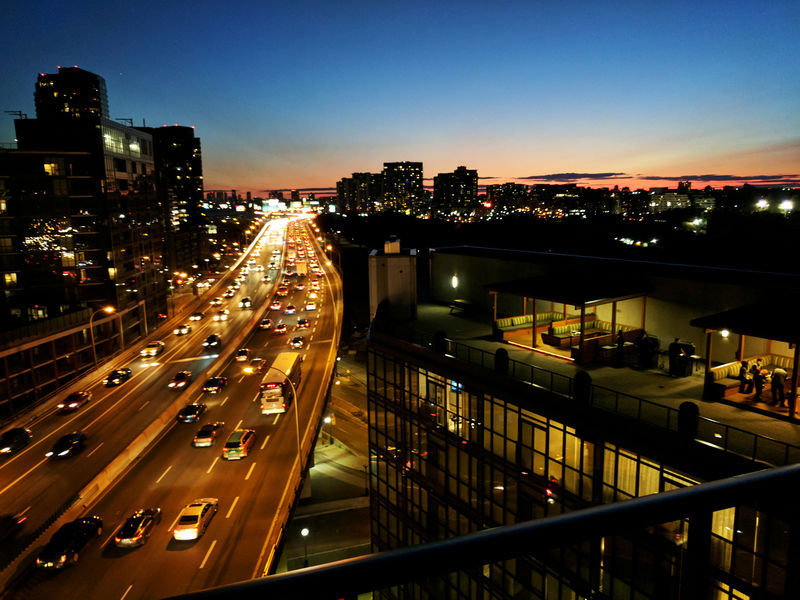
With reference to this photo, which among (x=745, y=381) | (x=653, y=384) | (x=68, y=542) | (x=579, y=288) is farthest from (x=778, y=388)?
(x=68, y=542)

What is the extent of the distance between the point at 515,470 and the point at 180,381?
29942 millimetres

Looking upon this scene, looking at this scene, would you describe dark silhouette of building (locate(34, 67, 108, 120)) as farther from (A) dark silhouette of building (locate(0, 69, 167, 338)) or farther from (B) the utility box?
(B) the utility box

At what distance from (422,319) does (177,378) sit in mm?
22156

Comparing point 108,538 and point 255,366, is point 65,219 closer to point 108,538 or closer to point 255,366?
point 255,366

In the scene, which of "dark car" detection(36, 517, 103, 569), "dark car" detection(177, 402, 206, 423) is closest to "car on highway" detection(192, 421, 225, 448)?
"dark car" detection(177, 402, 206, 423)

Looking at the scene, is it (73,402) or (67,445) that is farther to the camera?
(73,402)

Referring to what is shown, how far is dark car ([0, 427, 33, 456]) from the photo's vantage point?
28297 millimetres

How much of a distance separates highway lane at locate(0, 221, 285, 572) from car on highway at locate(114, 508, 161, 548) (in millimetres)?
4540

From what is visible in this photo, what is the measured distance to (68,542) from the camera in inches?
752

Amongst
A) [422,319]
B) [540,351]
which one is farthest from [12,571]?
[540,351]

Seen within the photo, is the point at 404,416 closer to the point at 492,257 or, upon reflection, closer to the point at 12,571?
the point at 492,257

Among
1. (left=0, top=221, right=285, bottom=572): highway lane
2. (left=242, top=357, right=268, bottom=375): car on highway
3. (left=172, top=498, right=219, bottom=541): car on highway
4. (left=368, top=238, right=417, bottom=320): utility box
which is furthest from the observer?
(left=242, top=357, right=268, bottom=375): car on highway

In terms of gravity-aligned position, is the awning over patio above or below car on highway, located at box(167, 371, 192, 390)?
above

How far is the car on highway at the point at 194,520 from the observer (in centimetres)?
1994
